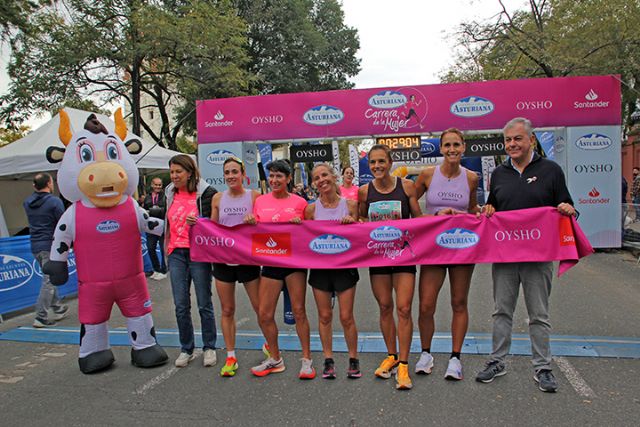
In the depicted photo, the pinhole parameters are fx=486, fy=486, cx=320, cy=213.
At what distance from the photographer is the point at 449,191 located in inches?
158

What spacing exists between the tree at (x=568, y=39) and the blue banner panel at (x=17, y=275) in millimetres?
12497

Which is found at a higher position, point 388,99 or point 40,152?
point 388,99

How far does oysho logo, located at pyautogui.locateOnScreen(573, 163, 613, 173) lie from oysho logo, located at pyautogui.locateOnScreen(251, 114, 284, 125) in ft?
23.2

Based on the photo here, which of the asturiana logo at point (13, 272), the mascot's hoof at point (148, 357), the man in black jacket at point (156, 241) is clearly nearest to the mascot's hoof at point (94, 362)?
the mascot's hoof at point (148, 357)

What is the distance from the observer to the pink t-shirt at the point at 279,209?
13.9 ft

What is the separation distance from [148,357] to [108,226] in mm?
1257

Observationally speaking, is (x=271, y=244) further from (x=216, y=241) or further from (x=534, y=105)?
(x=534, y=105)

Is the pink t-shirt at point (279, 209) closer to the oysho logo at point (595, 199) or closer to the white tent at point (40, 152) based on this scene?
the white tent at point (40, 152)

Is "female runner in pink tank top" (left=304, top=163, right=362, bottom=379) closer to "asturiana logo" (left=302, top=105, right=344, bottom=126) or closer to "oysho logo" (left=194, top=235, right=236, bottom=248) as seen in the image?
"oysho logo" (left=194, top=235, right=236, bottom=248)

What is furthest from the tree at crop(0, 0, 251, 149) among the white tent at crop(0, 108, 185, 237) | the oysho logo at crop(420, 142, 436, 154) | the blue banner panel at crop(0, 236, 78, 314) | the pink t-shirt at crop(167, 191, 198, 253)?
the pink t-shirt at crop(167, 191, 198, 253)

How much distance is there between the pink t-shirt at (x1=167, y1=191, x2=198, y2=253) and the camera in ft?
14.6

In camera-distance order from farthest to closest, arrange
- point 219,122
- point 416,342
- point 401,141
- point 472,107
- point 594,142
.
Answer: point 219,122 < point 401,141 < point 472,107 < point 594,142 < point 416,342

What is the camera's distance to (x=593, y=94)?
10883 mm

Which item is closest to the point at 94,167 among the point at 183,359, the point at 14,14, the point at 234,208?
the point at 234,208
